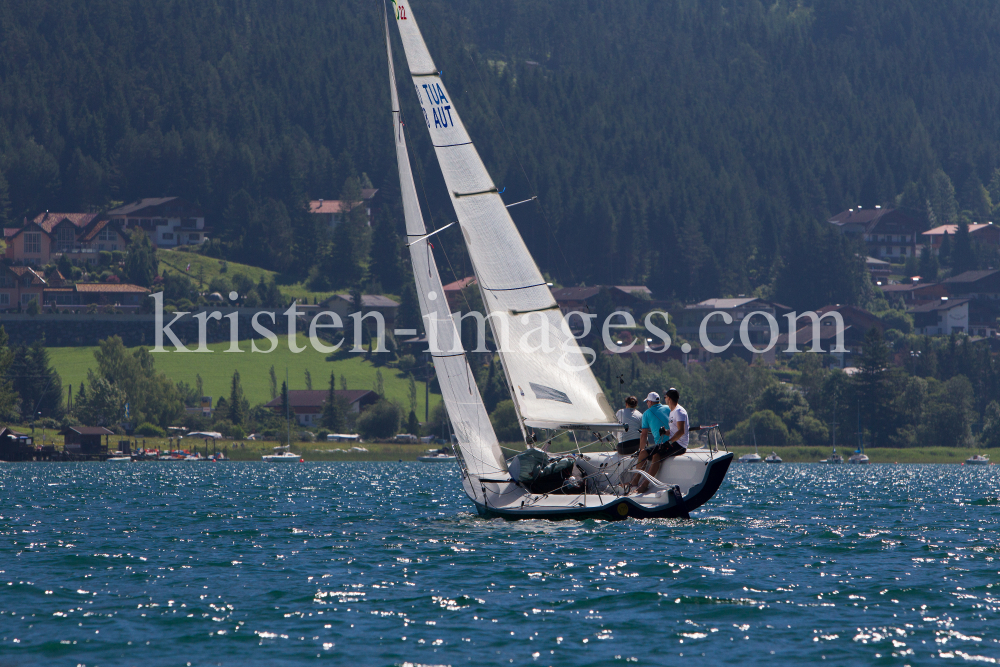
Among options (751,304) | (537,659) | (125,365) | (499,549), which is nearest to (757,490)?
(499,549)

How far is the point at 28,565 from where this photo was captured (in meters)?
22.4

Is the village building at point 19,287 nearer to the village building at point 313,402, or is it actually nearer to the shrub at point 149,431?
the village building at point 313,402

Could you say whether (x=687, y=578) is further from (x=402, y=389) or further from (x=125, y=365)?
(x=402, y=389)

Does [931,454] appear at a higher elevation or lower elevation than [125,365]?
lower

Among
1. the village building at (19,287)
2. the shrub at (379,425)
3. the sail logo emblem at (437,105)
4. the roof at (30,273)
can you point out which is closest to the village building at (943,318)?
the shrub at (379,425)

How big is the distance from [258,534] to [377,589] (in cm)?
922

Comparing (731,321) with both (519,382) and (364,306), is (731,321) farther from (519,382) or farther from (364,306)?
(519,382)

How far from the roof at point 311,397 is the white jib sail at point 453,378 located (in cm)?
10876

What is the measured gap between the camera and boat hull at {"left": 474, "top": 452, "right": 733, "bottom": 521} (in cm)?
2583

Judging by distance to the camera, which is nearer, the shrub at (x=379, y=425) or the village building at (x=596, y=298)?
the shrub at (x=379, y=425)

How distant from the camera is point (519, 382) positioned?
27.4 meters

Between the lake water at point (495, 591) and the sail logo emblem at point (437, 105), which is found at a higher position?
the sail logo emblem at point (437, 105)

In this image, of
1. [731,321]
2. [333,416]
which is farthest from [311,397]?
[731,321]

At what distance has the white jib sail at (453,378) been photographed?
93.9 ft
